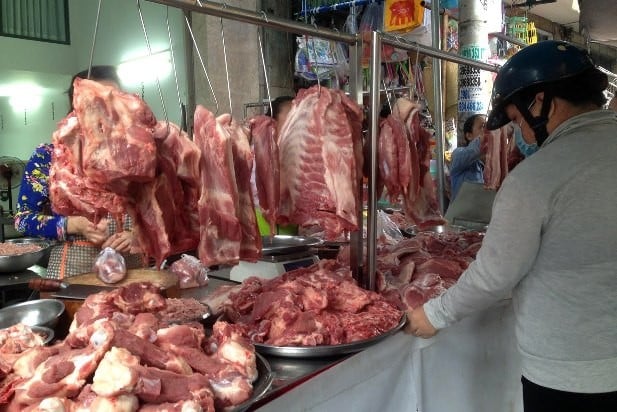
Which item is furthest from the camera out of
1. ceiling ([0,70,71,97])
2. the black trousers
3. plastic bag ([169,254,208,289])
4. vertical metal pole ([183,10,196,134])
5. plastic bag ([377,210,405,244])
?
ceiling ([0,70,71,97])

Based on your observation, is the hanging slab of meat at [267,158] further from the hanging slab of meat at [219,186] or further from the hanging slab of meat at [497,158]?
the hanging slab of meat at [497,158]

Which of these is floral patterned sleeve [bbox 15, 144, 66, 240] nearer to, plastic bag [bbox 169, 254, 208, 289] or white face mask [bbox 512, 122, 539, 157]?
plastic bag [bbox 169, 254, 208, 289]

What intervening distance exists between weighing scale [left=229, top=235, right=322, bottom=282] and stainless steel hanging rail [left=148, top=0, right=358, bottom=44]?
138 cm

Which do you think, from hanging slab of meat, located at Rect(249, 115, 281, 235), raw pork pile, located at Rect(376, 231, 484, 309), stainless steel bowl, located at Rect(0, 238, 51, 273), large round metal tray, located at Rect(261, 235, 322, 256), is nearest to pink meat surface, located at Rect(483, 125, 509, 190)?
raw pork pile, located at Rect(376, 231, 484, 309)

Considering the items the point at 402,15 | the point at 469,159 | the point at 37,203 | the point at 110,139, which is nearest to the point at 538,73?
the point at 110,139

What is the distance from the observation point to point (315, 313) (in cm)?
245

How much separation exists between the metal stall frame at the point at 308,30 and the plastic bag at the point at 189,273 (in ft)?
3.15

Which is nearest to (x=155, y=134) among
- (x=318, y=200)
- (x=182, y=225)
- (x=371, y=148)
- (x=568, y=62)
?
(x=182, y=225)

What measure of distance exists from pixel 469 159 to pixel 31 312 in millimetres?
4723

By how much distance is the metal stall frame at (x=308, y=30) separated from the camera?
2199 millimetres

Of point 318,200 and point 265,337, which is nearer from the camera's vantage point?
point 265,337

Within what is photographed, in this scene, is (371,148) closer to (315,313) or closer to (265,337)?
(315,313)

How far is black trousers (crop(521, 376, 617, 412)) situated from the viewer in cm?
228

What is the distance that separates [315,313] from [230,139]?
0.88 meters
